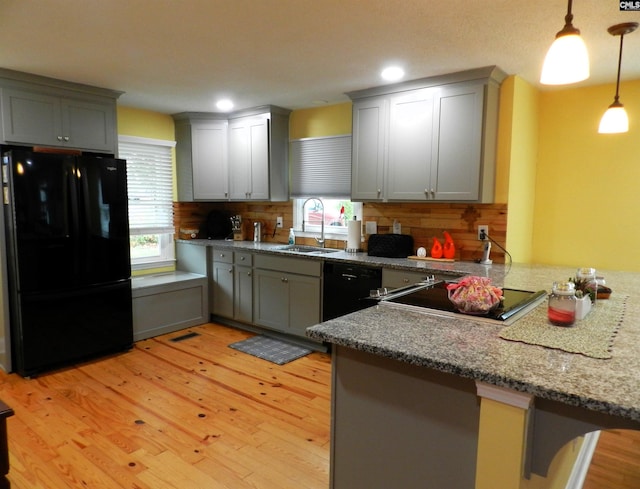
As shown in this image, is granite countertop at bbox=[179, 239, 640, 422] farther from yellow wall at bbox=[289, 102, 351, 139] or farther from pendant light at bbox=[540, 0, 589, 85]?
yellow wall at bbox=[289, 102, 351, 139]

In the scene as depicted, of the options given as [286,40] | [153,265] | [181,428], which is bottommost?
[181,428]

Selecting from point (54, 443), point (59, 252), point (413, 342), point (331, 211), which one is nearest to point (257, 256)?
point (331, 211)

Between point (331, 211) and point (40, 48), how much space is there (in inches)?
111

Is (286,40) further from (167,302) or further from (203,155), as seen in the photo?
(167,302)

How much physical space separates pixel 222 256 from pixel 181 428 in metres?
2.27

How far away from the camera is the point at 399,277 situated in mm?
3350

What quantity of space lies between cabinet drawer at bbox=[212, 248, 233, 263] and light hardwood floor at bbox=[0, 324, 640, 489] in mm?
1191

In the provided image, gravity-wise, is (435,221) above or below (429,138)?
below

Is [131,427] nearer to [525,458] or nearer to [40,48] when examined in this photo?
[525,458]

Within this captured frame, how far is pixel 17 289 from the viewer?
10.9 feet

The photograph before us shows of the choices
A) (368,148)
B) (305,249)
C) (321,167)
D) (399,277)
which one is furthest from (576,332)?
(321,167)

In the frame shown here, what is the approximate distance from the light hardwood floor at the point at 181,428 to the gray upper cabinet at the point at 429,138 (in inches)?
67.9

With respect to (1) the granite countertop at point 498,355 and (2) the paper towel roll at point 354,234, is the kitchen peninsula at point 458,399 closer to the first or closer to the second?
(1) the granite countertop at point 498,355

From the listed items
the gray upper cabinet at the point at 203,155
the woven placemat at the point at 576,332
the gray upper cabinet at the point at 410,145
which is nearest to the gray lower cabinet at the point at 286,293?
the gray upper cabinet at the point at 410,145
